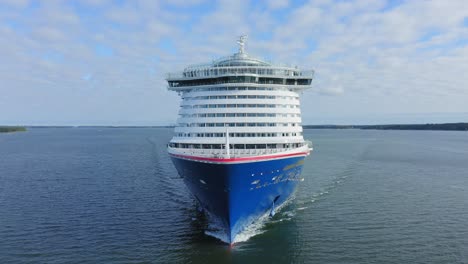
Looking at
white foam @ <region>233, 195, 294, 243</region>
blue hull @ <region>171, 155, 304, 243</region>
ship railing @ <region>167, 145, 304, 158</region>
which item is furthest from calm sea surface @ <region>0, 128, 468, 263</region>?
ship railing @ <region>167, 145, 304, 158</region>

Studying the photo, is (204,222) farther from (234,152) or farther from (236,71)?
(236,71)

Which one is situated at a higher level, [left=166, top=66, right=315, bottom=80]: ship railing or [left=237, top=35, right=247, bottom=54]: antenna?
[left=237, top=35, right=247, bottom=54]: antenna

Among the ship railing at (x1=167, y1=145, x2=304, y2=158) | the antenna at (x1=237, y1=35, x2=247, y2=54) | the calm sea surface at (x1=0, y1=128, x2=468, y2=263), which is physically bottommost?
the calm sea surface at (x1=0, y1=128, x2=468, y2=263)

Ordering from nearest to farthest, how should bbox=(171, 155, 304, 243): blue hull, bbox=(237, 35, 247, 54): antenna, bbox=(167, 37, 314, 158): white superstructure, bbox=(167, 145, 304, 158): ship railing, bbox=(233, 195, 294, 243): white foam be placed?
bbox=(171, 155, 304, 243): blue hull, bbox=(233, 195, 294, 243): white foam, bbox=(167, 145, 304, 158): ship railing, bbox=(167, 37, 314, 158): white superstructure, bbox=(237, 35, 247, 54): antenna

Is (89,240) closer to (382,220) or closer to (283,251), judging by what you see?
(283,251)

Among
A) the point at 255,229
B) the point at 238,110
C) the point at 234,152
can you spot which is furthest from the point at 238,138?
the point at 255,229

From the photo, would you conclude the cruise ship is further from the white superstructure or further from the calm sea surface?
the calm sea surface
